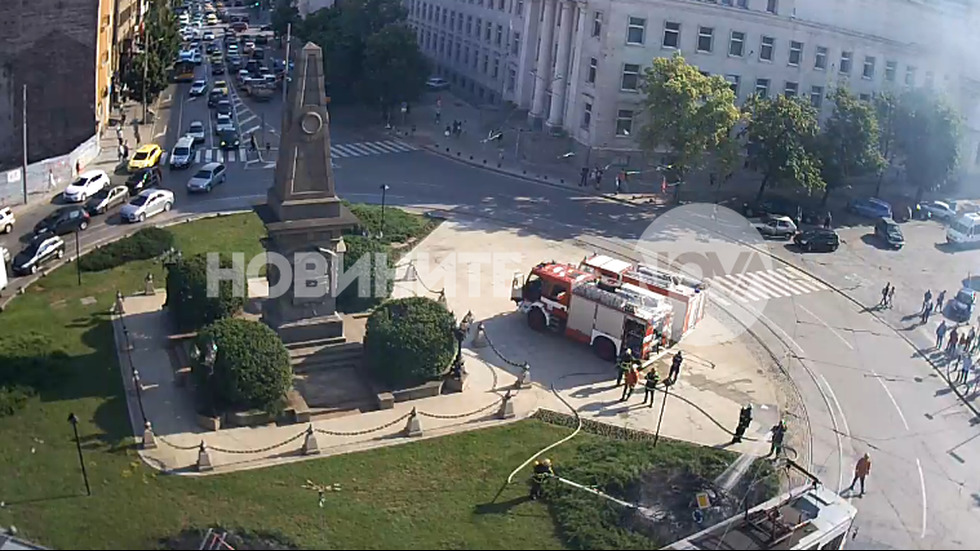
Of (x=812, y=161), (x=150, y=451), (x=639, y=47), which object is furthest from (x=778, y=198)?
(x=150, y=451)

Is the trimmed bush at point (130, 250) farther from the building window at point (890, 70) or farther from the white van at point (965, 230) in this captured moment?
the building window at point (890, 70)

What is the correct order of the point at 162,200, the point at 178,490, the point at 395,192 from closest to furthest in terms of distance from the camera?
1. the point at 178,490
2. the point at 162,200
3. the point at 395,192

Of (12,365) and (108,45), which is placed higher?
(108,45)

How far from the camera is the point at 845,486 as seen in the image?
1073 inches

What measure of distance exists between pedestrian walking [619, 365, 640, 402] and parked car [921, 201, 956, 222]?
33889 mm

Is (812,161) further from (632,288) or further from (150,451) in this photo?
(150,451)

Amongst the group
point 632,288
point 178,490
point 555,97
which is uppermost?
point 555,97

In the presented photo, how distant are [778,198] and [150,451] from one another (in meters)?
40.5

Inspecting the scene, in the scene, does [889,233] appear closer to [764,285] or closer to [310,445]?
[764,285]

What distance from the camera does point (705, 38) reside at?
198 feet

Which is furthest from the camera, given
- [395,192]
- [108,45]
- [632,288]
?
[108,45]

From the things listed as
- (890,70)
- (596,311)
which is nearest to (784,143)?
(890,70)

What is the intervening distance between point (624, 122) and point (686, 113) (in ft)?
→ 33.2

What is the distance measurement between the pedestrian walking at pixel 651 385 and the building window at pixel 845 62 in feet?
137
